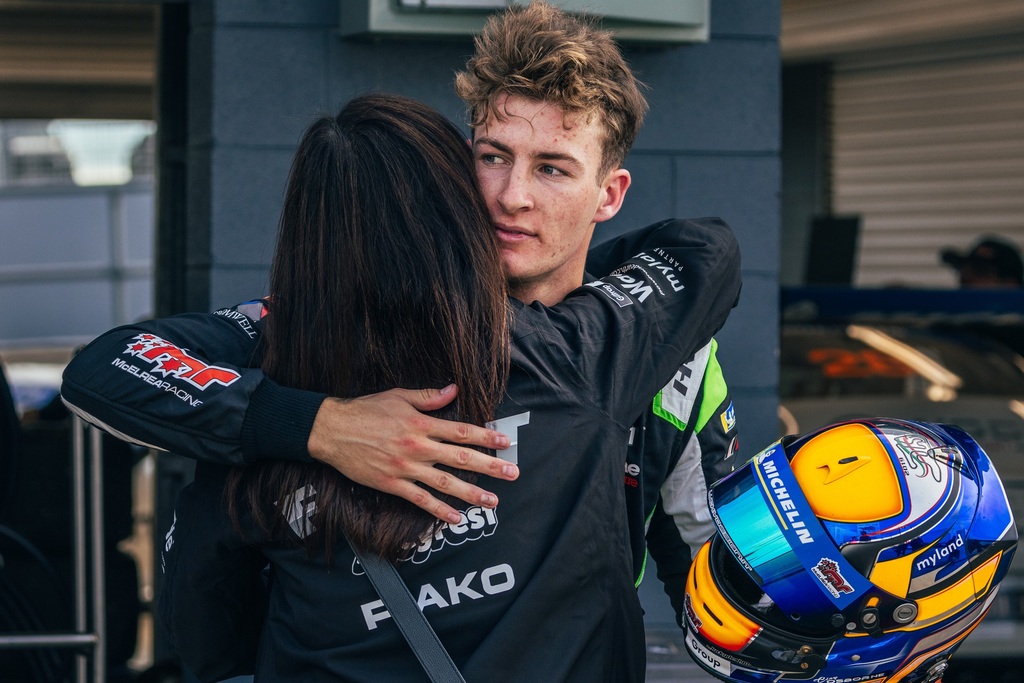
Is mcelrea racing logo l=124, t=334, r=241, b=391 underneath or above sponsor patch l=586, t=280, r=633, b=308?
underneath

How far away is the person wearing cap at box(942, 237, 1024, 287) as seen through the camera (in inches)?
272

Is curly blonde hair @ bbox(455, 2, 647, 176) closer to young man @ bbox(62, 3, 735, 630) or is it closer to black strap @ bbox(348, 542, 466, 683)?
young man @ bbox(62, 3, 735, 630)

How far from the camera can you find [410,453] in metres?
1.56

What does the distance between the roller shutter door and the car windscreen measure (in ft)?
9.02

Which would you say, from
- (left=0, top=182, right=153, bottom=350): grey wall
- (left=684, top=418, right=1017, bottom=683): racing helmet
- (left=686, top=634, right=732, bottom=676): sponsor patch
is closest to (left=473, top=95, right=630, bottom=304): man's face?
(left=684, top=418, right=1017, bottom=683): racing helmet

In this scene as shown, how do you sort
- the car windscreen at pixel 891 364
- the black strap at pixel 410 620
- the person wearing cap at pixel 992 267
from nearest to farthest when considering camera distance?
the black strap at pixel 410 620
the car windscreen at pixel 891 364
the person wearing cap at pixel 992 267

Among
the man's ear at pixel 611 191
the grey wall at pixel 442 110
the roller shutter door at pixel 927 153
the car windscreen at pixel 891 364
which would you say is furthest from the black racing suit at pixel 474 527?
the roller shutter door at pixel 927 153

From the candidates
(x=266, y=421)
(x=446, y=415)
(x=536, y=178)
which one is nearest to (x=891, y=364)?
(x=536, y=178)

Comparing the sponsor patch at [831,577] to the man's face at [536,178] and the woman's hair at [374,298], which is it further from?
the man's face at [536,178]

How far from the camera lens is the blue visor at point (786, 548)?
5.15ft

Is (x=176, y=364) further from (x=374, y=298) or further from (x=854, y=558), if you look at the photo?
(x=854, y=558)

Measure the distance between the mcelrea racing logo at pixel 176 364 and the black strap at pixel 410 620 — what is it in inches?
12.8

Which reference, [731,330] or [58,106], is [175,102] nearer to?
[731,330]

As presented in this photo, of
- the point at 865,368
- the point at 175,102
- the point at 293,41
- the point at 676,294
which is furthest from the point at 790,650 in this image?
the point at 865,368
